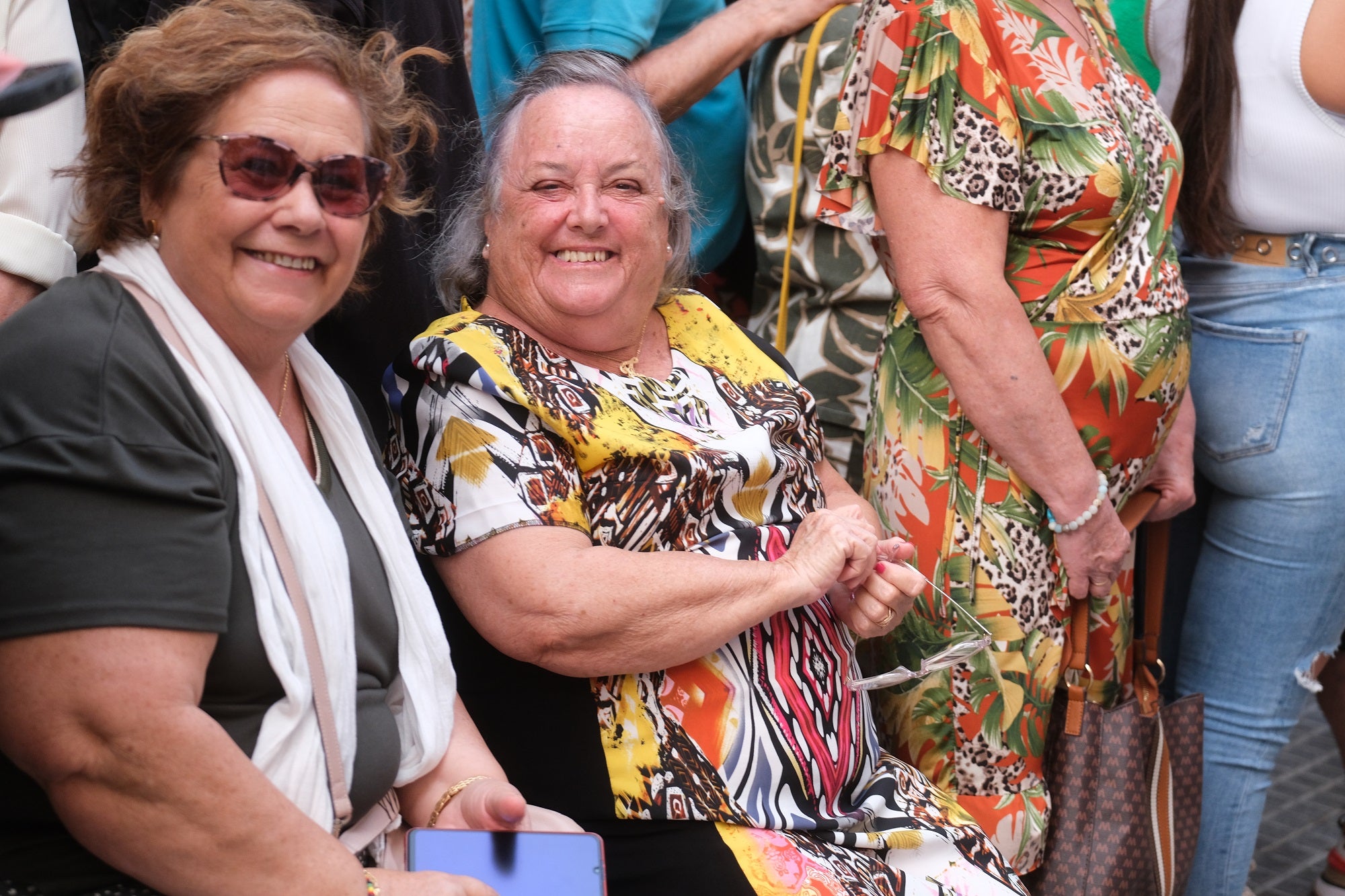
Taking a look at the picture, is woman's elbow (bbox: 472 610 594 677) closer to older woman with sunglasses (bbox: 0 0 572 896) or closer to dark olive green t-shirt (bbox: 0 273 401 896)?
older woman with sunglasses (bbox: 0 0 572 896)

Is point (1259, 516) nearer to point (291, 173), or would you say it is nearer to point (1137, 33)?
point (1137, 33)

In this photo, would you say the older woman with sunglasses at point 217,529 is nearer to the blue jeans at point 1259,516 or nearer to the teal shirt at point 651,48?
the teal shirt at point 651,48

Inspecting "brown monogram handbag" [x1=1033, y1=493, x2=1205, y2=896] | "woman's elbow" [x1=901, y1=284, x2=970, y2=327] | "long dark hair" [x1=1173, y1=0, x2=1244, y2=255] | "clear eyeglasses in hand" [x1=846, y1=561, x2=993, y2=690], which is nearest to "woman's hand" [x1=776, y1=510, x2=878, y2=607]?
"clear eyeglasses in hand" [x1=846, y1=561, x2=993, y2=690]

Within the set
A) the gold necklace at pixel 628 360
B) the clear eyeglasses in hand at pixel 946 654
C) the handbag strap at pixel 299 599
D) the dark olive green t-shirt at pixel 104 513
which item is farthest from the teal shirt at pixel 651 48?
the dark olive green t-shirt at pixel 104 513

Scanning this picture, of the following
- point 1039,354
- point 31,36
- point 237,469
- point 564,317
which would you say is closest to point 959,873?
point 1039,354

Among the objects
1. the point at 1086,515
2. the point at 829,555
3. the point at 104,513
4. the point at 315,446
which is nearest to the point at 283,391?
the point at 315,446

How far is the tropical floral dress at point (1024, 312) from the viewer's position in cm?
253

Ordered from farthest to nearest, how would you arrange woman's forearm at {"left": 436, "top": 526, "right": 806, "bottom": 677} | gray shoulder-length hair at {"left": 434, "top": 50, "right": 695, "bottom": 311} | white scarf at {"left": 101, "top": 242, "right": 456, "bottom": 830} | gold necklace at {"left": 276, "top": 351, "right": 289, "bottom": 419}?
1. gray shoulder-length hair at {"left": 434, "top": 50, "right": 695, "bottom": 311}
2. woman's forearm at {"left": 436, "top": 526, "right": 806, "bottom": 677}
3. gold necklace at {"left": 276, "top": 351, "right": 289, "bottom": 419}
4. white scarf at {"left": 101, "top": 242, "right": 456, "bottom": 830}

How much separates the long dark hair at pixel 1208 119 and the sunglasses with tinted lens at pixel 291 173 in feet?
6.23

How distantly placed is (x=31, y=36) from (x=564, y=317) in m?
0.94

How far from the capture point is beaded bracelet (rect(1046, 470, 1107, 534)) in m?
2.65

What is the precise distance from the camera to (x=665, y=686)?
7.08ft

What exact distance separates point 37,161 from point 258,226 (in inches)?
14.4

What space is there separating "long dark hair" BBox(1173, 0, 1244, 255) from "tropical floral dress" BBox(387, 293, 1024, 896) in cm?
136
